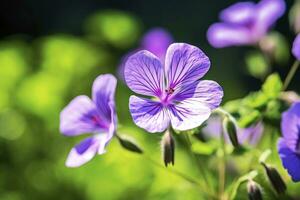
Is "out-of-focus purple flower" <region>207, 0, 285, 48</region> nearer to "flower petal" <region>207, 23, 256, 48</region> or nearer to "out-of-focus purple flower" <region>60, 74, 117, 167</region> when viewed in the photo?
"flower petal" <region>207, 23, 256, 48</region>

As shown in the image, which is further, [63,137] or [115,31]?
[115,31]

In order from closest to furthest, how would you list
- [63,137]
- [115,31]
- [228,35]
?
[228,35], [63,137], [115,31]

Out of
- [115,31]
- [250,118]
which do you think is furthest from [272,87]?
[115,31]

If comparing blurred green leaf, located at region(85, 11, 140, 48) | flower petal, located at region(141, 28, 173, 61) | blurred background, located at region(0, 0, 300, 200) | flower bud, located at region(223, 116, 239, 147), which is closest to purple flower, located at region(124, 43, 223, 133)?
flower bud, located at region(223, 116, 239, 147)

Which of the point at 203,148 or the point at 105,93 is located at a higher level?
the point at 105,93

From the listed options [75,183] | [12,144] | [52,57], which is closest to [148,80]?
[75,183]

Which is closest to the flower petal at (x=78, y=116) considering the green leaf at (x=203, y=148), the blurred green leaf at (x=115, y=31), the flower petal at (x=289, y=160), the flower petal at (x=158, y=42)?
the green leaf at (x=203, y=148)

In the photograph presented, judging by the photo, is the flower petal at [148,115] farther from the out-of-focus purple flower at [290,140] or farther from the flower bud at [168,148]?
the out-of-focus purple flower at [290,140]

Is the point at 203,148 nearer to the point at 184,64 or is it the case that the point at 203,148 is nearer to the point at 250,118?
the point at 250,118
